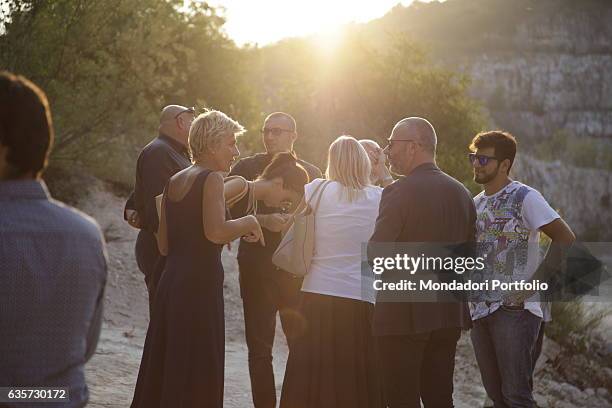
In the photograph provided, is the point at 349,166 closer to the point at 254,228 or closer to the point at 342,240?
the point at 342,240

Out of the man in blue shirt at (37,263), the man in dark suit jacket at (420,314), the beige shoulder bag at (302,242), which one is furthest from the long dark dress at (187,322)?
the man in blue shirt at (37,263)

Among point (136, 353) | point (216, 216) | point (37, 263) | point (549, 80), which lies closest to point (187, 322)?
point (216, 216)

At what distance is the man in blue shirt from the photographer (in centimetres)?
223

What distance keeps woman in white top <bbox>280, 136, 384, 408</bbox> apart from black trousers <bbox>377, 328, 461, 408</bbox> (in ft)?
1.08

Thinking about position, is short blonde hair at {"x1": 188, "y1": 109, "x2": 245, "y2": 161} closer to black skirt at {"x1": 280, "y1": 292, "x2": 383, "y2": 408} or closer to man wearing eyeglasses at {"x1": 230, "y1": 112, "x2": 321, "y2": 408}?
black skirt at {"x1": 280, "y1": 292, "x2": 383, "y2": 408}

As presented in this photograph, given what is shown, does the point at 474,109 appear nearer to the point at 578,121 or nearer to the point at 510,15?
the point at 578,121

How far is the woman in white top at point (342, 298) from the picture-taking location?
4883 millimetres

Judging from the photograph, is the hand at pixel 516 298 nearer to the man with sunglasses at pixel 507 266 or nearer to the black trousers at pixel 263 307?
the man with sunglasses at pixel 507 266

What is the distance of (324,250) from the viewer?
4922mm

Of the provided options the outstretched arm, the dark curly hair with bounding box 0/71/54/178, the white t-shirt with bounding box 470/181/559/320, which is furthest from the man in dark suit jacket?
the dark curly hair with bounding box 0/71/54/178

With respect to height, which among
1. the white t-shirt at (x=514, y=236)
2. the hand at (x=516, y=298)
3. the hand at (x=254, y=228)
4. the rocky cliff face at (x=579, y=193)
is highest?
the hand at (x=254, y=228)

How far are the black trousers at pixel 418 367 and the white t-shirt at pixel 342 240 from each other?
0.41m

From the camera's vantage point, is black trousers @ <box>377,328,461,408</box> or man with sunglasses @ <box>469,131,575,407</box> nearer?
black trousers @ <box>377,328,461,408</box>

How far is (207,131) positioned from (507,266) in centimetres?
198
